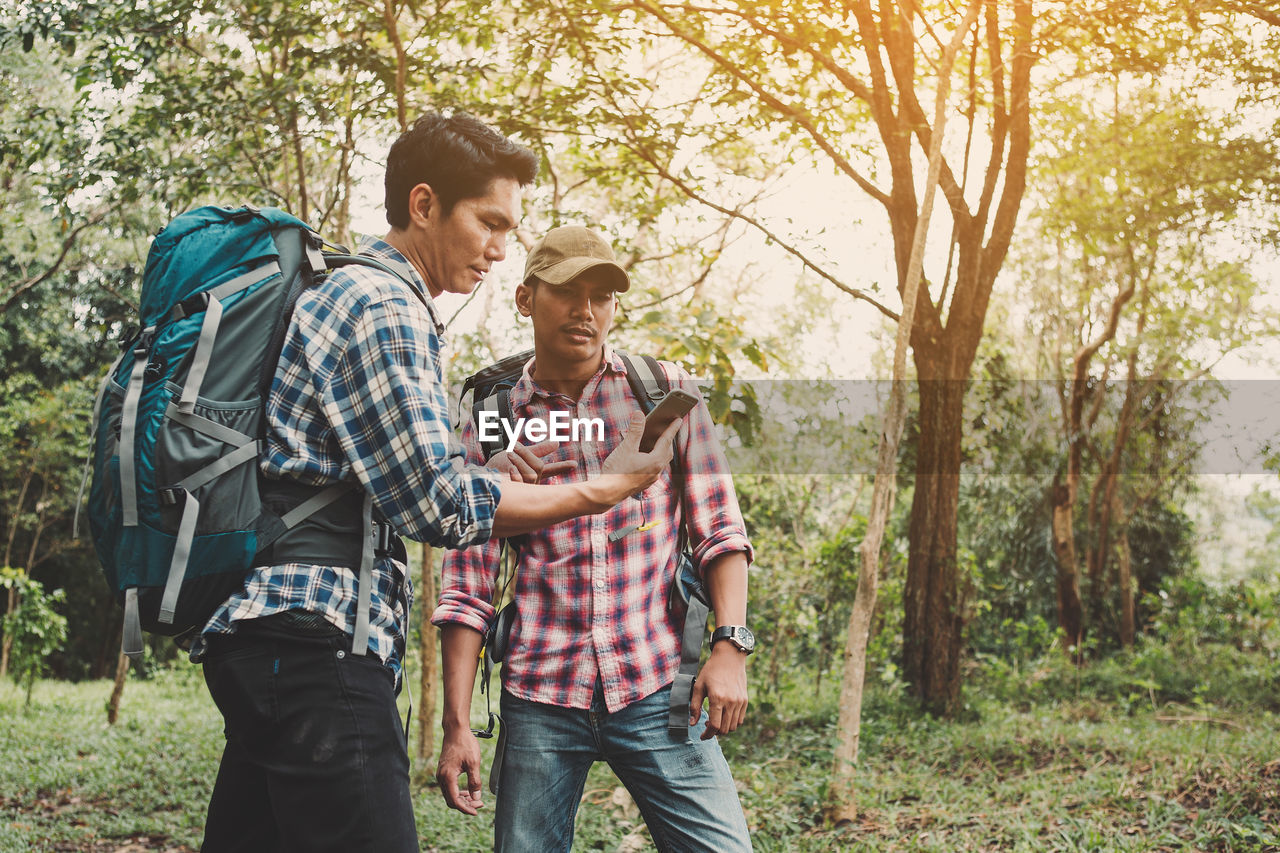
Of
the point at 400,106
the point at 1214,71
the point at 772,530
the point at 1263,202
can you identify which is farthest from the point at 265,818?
the point at 1263,202

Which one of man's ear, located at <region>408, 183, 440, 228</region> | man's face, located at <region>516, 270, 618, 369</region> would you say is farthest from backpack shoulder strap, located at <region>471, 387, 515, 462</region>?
man's ear, located at <region>408, 183, 440, 228</region>

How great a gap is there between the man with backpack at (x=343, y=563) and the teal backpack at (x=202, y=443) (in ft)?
0.06

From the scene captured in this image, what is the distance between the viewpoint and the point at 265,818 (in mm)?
1763

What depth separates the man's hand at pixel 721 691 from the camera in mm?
1927

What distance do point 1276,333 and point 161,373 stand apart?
51.2ft

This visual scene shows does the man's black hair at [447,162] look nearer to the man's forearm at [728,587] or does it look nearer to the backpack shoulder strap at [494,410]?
the backpack shoulder strap at [494,410]

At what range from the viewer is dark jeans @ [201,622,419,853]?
59.6 inches

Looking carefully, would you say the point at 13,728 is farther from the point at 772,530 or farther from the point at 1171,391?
the point at 1171,391

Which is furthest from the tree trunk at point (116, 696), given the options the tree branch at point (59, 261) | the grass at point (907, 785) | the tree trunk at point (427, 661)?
the tree trunk at point (427, 661)

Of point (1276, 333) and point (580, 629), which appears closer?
point (580, 629)

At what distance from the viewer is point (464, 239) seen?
1.85 meters

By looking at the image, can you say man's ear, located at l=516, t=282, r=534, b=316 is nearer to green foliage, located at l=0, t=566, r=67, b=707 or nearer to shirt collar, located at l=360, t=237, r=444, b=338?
shirt collar, located at l=360, t=237, r=444, b=338

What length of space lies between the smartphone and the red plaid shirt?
0.24m

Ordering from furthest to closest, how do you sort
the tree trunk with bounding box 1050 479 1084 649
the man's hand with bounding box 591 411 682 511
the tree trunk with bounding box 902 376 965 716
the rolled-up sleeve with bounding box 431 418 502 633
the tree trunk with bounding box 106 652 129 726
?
1. the tree trunk with bounding box 1050 479 1084 649
2. the tree trunk with bounding box 106 652 129 726
3. the tree trunk with bounding box 902 376 965 716
4. the rolled-up sleeve with bounding box 431 418 502 633
5. the man's hand with bounding box 591 411 682 511
